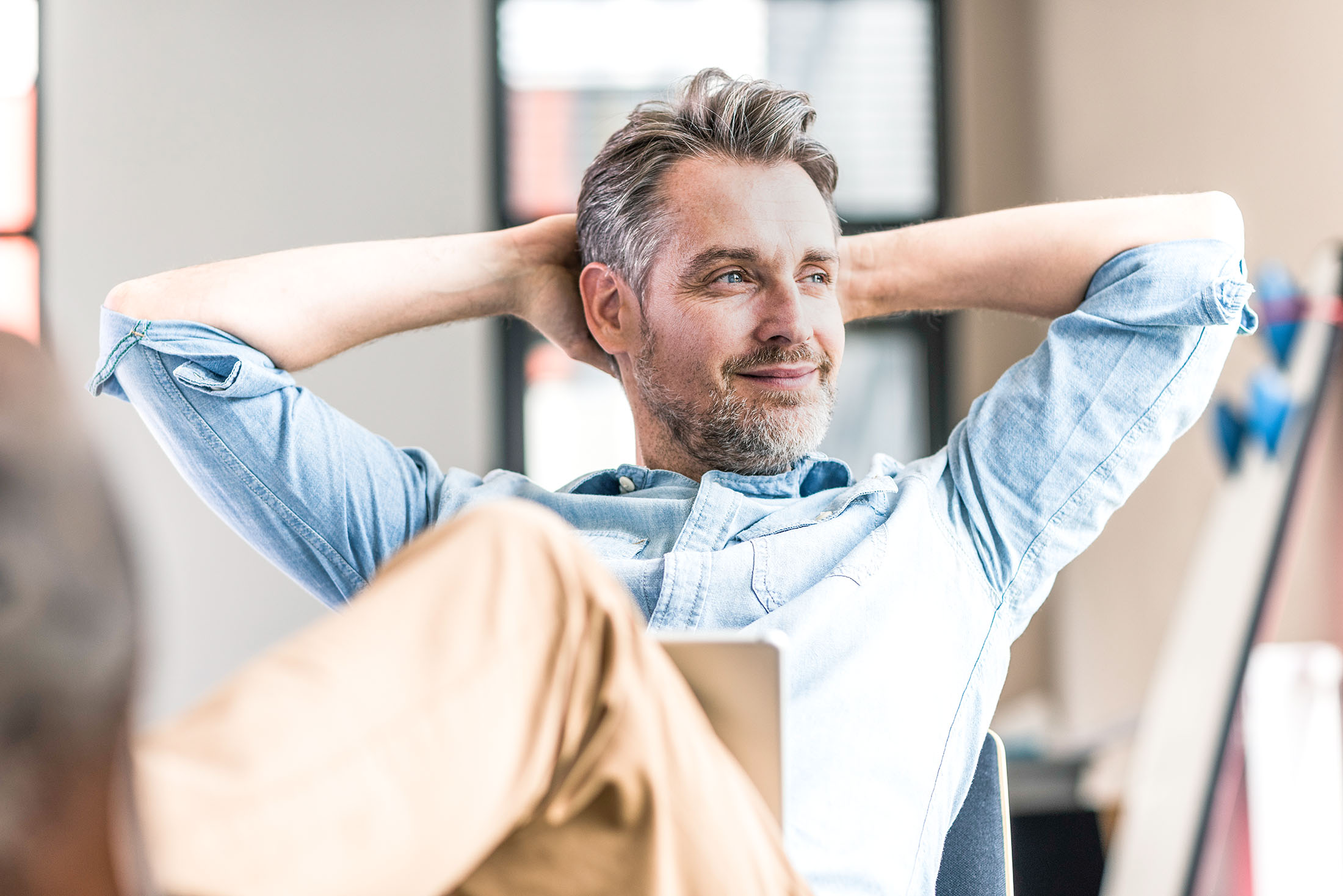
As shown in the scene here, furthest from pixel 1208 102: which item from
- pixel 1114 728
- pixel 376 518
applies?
pixel 376 518

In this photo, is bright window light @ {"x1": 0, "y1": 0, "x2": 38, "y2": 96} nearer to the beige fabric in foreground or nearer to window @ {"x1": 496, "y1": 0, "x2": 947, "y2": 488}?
window @ {"x1": 496, "y1": 0, "x2": 947, "y2": 488}

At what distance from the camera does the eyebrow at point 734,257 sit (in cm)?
133

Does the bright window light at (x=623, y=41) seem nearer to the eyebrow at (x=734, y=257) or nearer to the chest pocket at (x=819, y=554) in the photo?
the eyebrow at (x=734, y=257)

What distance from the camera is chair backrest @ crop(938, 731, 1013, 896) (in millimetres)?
1097

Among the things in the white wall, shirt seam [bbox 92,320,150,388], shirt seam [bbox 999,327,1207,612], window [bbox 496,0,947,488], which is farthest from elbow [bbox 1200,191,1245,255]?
the white wall

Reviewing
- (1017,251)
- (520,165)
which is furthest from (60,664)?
(520,165)

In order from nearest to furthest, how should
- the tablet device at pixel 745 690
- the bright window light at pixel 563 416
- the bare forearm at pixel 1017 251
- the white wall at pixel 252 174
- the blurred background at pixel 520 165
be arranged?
the tablet device at pixel 745 690
the bare forearm at pixel 1017 251
the blurred background at pixel 520 165
the white wall at pixel 252 174
the bright window light at pixel 563 416

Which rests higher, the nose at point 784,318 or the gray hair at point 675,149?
the gray hair at point 675,149

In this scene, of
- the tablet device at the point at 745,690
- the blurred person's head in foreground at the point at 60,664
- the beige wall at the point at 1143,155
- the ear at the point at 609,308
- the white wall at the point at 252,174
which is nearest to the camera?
the blurred person's head in foreground at the point at 60,664

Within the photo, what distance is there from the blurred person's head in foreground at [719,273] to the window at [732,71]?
2045 mm

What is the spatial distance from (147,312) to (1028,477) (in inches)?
37.8

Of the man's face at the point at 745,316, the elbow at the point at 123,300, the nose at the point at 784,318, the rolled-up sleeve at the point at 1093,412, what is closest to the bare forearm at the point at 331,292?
the elbow at the point at 123,300

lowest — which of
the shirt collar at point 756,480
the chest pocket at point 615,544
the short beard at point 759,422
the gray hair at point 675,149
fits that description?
the chest pocket at point 615,544

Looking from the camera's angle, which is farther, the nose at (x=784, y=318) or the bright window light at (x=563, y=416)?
the bright window light at (x=563, y=416)
